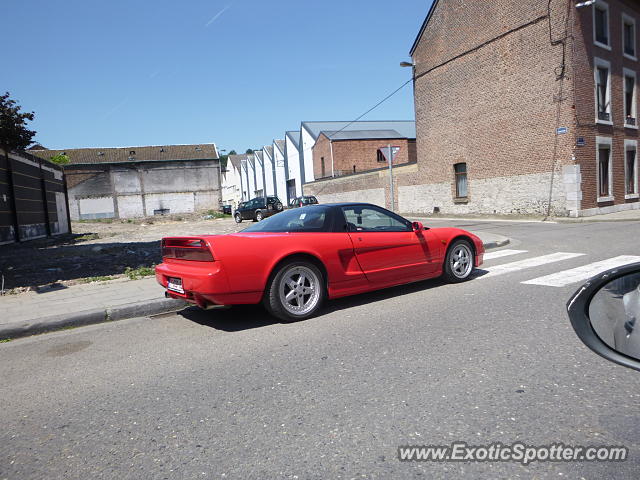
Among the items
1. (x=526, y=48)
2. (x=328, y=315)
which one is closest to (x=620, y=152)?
(x=526, y=48)

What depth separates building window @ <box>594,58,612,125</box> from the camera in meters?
20.7

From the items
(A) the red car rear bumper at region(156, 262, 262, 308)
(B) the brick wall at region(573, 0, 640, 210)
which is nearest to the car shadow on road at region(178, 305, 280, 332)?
(A) the red car rear bumper at region(156, 262, 262, 308)

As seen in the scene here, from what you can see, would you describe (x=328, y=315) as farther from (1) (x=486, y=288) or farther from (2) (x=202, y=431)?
(2) (x=202, y=431)

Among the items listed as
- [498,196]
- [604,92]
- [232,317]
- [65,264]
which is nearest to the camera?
[232,317]

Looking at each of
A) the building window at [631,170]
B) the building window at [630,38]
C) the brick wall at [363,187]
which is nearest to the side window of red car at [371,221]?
the building window at [631,170]

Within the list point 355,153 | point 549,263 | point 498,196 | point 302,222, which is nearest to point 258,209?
point 355,153

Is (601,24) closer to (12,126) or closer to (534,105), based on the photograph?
(534,105)

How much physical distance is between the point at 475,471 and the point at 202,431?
155 cm

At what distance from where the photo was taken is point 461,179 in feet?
83.4

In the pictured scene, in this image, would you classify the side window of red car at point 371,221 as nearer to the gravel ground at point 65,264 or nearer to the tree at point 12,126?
the gravel ground at point 65,264

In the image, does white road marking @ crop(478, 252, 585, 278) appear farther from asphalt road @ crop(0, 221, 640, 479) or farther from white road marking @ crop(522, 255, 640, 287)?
asphalt road @ crop(0, 221, 640, 479)

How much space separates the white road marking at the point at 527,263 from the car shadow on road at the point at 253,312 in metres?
1.44

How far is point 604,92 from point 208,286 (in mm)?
22338

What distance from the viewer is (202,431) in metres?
2.89
